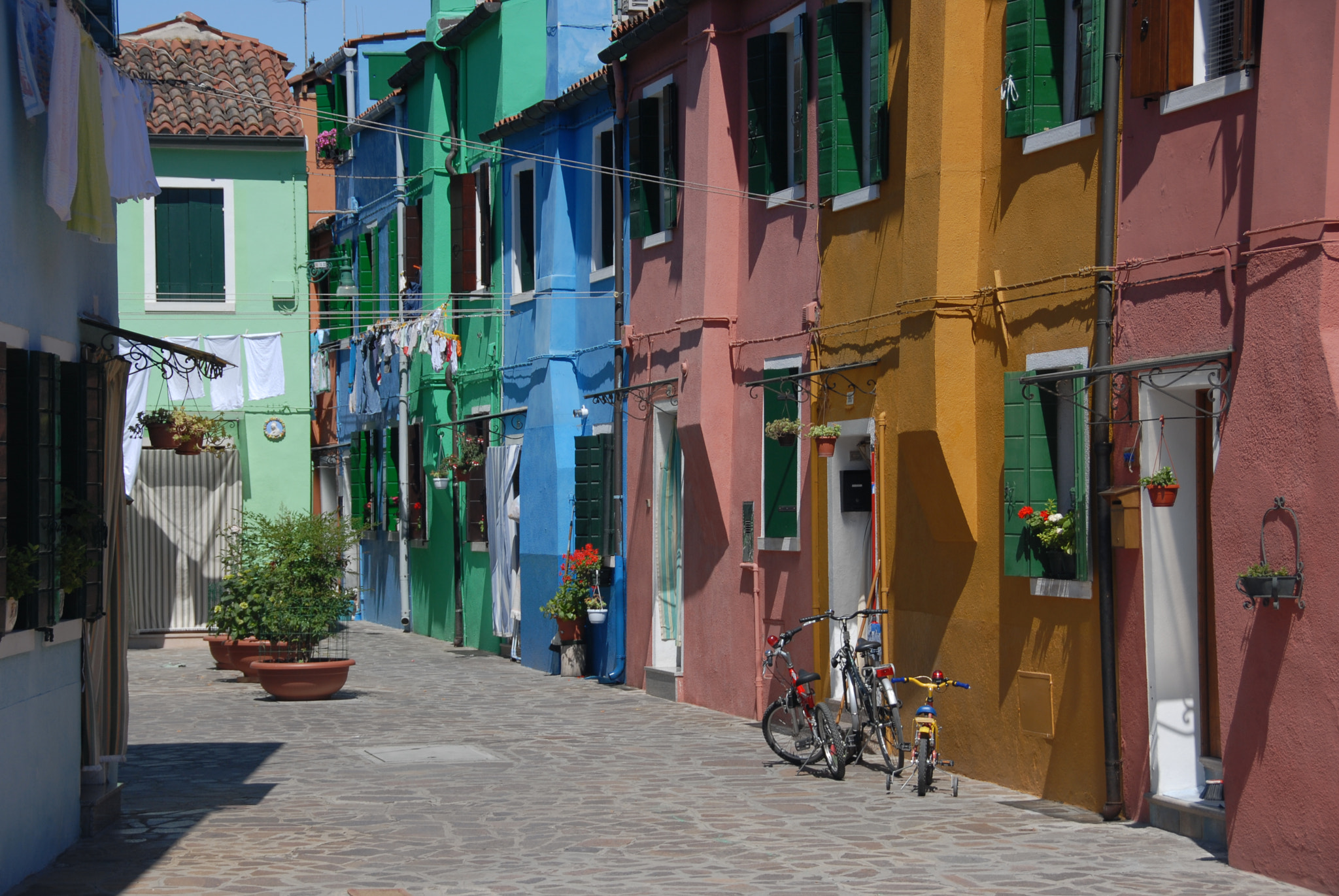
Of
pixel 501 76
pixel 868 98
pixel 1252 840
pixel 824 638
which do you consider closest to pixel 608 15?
pixel 501 76

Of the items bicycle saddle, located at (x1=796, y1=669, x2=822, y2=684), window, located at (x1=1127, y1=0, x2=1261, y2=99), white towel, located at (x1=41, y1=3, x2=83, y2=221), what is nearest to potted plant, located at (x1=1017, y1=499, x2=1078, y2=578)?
bicycle saddle, located at (x1=796, y1=669, x2=822, y2=684)

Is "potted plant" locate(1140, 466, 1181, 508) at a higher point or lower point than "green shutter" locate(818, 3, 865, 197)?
lower

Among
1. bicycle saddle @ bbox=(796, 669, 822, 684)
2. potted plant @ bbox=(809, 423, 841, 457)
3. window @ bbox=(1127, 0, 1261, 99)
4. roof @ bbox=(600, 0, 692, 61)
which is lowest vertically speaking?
bicycle saddle @ bbox=(796, 669, 822, 684)

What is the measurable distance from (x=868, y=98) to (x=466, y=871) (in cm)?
774

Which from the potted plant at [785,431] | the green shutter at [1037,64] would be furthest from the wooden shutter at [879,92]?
the potted plant at [785,431]

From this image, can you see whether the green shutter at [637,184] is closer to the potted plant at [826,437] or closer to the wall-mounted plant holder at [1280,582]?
the potted plant at [826,437]

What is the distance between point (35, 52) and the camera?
955 centimetres

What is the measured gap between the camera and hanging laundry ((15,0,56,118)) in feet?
30.7

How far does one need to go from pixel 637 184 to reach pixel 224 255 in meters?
8.11

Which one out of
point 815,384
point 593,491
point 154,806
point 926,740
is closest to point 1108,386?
point 926,740

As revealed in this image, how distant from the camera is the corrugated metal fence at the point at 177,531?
2448 cm

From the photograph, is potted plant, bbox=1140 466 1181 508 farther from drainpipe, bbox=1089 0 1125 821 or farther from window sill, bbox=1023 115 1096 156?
window sill, bbox=1023 115 1096 156

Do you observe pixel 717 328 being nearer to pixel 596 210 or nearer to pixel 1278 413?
pixel 596 210

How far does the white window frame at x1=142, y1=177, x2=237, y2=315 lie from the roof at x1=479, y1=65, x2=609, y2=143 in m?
3.97
